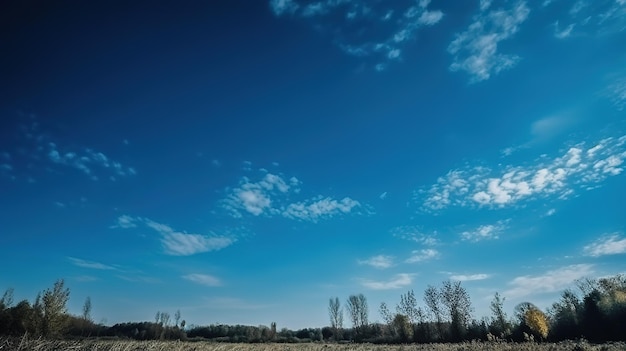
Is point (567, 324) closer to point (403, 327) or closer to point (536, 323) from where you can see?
point (536, 323)

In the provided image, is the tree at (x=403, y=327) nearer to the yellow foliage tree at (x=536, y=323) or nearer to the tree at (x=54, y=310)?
the yellow foliage tree at (x=536, y=323)

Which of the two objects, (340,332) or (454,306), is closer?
(454,306)

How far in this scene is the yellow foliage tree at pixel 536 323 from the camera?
43625 millimetres

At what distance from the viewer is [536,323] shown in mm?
45500

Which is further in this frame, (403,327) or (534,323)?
(403,327)

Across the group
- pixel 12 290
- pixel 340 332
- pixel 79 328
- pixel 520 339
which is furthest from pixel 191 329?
pixel 520 339

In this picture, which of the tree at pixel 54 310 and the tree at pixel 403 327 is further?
the tree at pixel 403 327

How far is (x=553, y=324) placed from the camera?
45.9 meters

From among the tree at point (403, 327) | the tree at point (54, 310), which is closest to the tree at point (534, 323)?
the tree at point (403, 327)

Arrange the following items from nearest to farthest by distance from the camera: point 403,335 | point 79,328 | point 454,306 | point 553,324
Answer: point 553,324, point 454,306, point 403,335, point 79,328

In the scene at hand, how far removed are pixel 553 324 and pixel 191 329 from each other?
91.1 metres

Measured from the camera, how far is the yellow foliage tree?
43625 mm

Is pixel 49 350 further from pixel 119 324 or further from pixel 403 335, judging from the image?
pixel 119 324

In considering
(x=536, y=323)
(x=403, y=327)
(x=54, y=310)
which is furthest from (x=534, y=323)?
(x=54, y=310)
